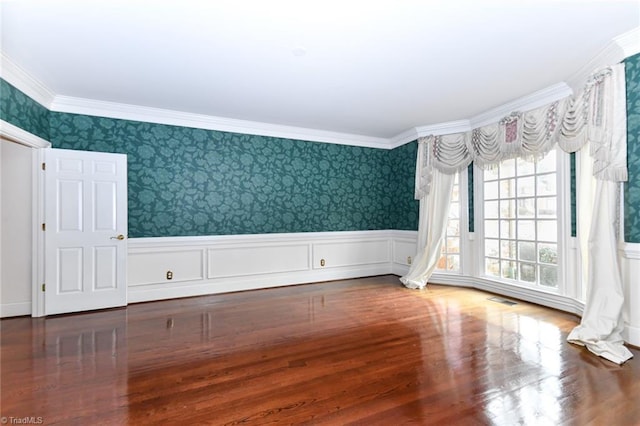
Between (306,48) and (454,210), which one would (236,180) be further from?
(454,210)

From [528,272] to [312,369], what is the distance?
3404mm

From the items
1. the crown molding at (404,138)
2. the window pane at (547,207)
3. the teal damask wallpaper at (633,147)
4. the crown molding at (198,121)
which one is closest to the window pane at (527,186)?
the window pane at (547,207)

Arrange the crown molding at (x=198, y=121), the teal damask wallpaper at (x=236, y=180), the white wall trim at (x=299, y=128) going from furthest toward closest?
the teal damask wallpaper at (x=236, y=180), the crown molding at (x=198, y=121), the white wall trim at (x=299, y=128)

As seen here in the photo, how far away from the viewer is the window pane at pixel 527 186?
409cm

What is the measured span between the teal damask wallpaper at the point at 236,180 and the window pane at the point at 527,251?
72.5 inches

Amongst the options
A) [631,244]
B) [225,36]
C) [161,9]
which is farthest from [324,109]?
[631,244]

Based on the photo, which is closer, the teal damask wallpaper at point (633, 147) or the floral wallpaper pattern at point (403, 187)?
the teal damask wallpaper at point (633, 147)

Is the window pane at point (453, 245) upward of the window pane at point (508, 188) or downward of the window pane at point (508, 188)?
downward

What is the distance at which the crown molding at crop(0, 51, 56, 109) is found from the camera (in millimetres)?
2906

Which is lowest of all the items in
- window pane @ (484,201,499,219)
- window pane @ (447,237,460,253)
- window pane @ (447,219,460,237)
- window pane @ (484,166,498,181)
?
window pane @ (447,237,460,253)

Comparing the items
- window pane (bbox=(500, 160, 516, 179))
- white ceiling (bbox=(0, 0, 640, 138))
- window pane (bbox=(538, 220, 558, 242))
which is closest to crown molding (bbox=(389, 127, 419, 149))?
white ceiling (bbox=(0, 0, 640, 138))

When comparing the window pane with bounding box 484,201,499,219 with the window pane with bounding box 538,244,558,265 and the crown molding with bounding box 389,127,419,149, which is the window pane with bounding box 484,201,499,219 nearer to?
the window pane with bounding box 538,244,558,265

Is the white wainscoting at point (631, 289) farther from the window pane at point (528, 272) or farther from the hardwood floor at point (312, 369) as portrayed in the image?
the window pane at point (528, 272)

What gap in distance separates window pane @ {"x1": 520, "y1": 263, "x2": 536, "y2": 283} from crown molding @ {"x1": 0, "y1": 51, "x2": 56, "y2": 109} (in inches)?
247
